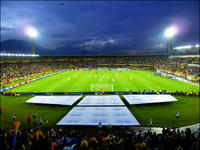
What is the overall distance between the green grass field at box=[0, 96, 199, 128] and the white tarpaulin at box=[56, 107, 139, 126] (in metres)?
2.24

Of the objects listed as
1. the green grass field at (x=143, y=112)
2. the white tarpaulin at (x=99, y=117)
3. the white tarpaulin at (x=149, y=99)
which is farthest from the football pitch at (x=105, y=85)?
the white tarpaulin at (x=99, y=117)

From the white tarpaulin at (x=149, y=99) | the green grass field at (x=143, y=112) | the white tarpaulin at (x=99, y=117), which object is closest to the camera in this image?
the white tarpaulin at (x=99, y=117)

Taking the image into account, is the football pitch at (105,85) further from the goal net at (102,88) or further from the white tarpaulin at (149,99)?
the white tarpaulin at (149,99)

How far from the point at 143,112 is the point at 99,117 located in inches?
281

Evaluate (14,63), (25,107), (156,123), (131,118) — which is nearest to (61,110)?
(25,107)

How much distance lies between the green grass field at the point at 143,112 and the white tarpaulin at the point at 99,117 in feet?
7.34

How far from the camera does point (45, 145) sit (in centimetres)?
690

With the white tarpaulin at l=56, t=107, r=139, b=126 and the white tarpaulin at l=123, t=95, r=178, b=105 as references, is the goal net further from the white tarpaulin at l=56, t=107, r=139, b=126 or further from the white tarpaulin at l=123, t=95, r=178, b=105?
the white tarpaulin at l=56, t=107, r=139, b=126

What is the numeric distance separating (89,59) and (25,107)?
93980 mm

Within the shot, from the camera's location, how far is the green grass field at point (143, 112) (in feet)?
52.2

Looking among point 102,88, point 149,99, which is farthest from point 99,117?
point 102,88

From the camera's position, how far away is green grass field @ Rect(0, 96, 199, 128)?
15.9 metres

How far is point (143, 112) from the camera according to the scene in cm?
1872

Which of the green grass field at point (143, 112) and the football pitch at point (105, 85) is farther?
the football pitch at point (105, 85)
